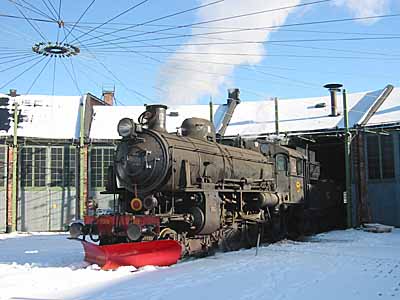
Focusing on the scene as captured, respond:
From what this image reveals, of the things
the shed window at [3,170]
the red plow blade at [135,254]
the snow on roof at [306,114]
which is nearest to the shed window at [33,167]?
the shed window at [3,170]

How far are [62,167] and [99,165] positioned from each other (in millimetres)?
1833

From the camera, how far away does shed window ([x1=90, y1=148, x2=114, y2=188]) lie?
2605 centimetres

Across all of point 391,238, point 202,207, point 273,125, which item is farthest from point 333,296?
point 273,125

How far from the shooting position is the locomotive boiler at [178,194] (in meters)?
11.8

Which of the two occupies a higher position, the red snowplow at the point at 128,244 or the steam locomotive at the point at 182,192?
the steam locomotive at the point at 182,192

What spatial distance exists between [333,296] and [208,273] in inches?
113

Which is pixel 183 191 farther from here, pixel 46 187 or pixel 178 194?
pixel 46 187

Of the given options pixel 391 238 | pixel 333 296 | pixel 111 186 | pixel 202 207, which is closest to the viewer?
pixel 333 296

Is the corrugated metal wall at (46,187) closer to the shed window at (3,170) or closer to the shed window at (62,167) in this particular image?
the shed window at (62,167)

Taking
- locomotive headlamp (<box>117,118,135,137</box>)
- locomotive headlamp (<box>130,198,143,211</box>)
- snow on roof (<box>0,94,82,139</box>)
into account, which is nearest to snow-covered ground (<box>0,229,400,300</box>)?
locomotive headlamp (<box>130,198,143,211</box>)

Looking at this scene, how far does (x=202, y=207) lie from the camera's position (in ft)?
41.0

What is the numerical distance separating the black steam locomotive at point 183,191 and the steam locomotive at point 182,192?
2cm

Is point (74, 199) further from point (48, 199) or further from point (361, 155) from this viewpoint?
point (361, 155)

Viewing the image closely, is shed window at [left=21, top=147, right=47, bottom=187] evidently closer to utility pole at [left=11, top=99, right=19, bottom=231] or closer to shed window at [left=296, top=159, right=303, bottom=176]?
utility pole at [left=11, top=99, right=19, bottom=231]
